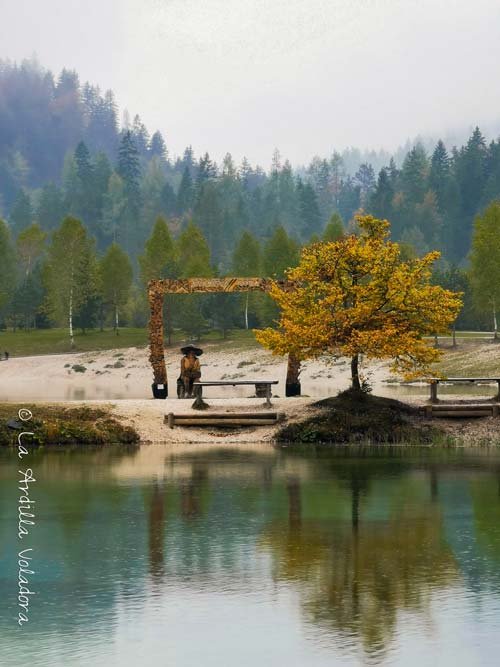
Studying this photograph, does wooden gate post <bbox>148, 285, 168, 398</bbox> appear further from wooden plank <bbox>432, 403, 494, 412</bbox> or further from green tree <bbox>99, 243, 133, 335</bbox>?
green tree <bbox>99, 243, 133, 335</bbox>

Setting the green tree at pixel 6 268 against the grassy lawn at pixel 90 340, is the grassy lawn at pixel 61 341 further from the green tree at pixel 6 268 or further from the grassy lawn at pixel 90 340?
the green tree at pixel 6 268

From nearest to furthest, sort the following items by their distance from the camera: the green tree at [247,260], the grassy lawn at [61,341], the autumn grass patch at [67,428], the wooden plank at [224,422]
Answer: the autumn grass patch at [67,428]
the wooden plank at [224,422]
the grassy lawn at [61,341]
the green tree at [247,260]

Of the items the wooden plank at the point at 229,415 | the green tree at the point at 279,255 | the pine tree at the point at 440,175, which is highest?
the pine tree at the point at 440,175

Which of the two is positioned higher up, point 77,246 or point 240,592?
point 77,246

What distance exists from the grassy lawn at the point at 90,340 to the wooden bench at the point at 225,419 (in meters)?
52.3

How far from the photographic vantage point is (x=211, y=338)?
98062mm

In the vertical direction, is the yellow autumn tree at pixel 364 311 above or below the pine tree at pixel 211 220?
below

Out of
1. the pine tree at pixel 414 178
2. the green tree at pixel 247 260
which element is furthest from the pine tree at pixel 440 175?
the green tree at pixel 247 260

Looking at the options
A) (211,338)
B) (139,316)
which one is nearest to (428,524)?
(211,338)

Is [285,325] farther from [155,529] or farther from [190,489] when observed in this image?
[155,529]

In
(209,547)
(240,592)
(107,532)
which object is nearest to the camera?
(240,592)

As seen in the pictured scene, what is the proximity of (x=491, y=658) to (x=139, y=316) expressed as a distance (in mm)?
108162

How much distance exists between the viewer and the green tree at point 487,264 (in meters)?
86.3

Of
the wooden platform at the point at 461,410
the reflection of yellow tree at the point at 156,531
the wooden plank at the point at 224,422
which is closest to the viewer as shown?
the reflection of yellow tree at the point at 156,531
